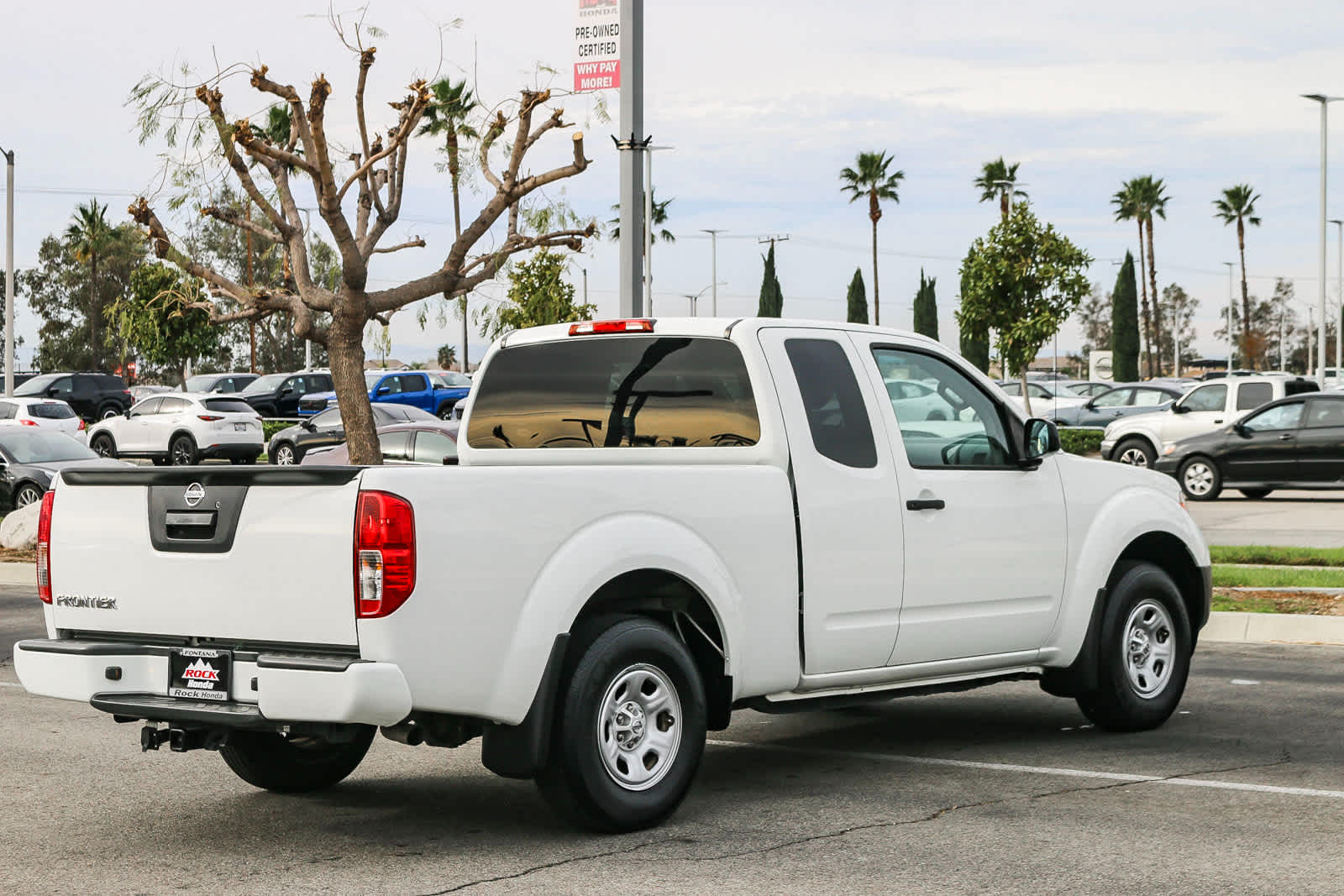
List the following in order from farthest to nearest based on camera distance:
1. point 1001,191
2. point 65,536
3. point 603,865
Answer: point 1001,191 < point 65,536 < point 603,865

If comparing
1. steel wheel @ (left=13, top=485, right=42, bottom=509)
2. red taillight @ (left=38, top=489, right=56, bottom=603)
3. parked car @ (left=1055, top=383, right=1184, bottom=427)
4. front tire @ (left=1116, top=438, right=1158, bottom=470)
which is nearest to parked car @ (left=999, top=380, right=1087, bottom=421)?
parked car @ (left=1055, top=383, right=1184, bottom=427)

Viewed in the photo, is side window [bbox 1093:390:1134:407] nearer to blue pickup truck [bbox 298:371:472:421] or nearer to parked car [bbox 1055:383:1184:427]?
parked car [bbox 1055:383:1184:427]

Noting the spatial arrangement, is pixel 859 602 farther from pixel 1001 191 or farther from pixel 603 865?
pixel 1001 191

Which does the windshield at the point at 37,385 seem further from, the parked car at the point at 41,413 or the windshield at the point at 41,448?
the windshield at the point at 41,448

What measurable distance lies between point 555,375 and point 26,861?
3028 mm

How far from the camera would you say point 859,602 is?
7230 mm

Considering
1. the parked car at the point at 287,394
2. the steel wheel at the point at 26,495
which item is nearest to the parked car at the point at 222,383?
the parked car at the point at 287,394

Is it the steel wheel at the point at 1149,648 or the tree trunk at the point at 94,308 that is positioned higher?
the tree trunk at the point at 94,308

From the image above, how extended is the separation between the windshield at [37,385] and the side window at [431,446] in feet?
103

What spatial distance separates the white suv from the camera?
122ft

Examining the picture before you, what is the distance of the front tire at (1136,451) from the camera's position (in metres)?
28.4

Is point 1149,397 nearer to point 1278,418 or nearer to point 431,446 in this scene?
point 1278,418

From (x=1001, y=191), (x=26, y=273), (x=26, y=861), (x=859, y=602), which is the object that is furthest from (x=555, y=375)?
(x=26, y=273)

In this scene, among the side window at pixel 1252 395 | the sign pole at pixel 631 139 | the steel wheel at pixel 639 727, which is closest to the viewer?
the steel wheel at pixel 639 727
